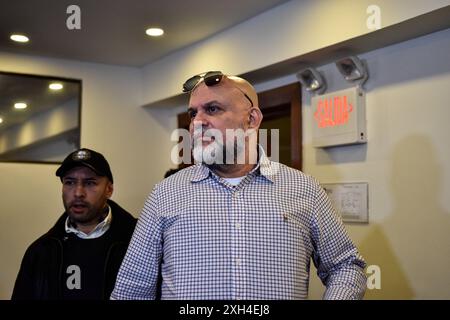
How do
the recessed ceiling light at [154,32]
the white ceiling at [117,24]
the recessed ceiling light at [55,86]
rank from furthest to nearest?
the recessed ceiling light at [55,86] → the recessed ceiling light at [154,32] → the white ceiling at [117,24]

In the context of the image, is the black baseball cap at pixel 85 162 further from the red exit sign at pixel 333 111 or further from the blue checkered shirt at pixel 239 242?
the red exit sign at pixel 333 111

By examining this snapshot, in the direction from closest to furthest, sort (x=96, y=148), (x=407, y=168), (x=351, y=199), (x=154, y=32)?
(x=407, y=168) → (x=351, y=199) → (x=154, y=32) → (x=96, y=148)

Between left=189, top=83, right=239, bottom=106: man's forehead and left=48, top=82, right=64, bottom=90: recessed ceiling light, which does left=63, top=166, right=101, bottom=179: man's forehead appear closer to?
left=189, top=83, right=239, bottom=106: man's forehead

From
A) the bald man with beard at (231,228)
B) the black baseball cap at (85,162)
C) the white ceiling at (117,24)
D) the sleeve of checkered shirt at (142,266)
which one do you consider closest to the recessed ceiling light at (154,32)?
the white ceiling at (117,24)

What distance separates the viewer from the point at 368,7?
198 cm

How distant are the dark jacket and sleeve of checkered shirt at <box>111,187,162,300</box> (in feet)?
1.44

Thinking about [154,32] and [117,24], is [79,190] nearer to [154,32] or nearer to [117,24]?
[117,24]

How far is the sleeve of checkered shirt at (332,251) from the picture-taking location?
121 centimetres

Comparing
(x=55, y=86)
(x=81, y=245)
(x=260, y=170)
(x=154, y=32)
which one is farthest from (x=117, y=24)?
(x=260, y=170)

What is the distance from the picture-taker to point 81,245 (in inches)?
68.2

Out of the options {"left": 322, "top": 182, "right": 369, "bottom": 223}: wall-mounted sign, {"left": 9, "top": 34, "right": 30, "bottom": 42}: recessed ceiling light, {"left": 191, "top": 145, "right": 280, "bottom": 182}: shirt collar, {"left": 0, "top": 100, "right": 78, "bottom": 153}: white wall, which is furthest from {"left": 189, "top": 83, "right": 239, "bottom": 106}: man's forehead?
{"left": 0, "top": 100, "right": 78, "bottom": 153}: white wall

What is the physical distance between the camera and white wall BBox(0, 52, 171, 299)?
3.17 metres

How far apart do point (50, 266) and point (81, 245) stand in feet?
0.39

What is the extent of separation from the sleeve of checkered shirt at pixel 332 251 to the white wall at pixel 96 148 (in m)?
2.44
